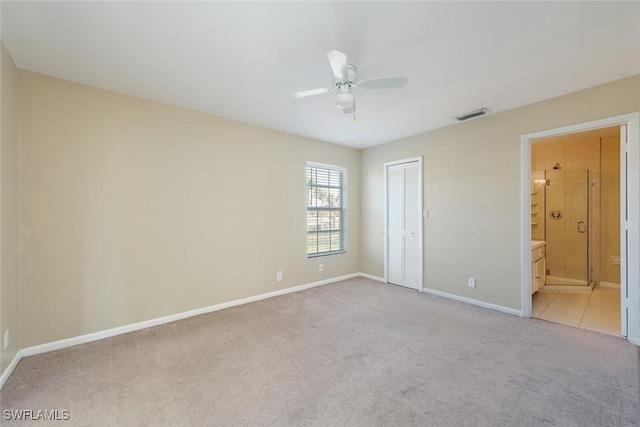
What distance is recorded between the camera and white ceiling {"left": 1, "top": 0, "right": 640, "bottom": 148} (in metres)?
1.71

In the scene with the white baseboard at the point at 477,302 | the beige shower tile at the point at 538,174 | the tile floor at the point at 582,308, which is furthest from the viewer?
the beige shower tile at the point at 538,174

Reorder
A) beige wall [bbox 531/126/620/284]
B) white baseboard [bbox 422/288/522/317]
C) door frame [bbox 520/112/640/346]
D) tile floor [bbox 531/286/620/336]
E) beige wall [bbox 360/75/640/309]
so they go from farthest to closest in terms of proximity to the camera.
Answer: beige wall [bbox 531/126/620/284]
white baseboard [bbox 422/288/522/317]
tile floor [bbox 531/286/620/336]
beige wall [bbox 360/75/640/309]
door frame [bbox 520/112/640/346]

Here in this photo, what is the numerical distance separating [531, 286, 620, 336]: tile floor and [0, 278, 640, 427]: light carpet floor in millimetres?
260

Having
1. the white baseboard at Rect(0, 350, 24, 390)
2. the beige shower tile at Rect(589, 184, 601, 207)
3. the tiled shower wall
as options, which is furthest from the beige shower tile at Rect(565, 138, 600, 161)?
the white baseboard at Rect(0, 350, 24, 390)

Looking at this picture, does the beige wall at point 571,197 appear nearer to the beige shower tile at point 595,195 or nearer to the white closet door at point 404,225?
Answer: the beige shower tile at point 595,195

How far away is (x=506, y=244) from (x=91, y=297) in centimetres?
481

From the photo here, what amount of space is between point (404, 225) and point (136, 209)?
392 centimetres

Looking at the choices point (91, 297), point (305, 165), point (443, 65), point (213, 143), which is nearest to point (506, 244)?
point (443, 65)

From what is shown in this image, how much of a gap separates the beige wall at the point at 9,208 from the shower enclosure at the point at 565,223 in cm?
718

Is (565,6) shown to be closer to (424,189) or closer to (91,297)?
(424,189)

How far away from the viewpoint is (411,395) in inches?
72.3

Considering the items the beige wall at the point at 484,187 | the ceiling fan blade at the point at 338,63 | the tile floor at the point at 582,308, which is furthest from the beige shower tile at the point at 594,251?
the ceiling fan blade at the point at 338,63

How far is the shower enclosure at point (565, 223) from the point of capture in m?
4.57

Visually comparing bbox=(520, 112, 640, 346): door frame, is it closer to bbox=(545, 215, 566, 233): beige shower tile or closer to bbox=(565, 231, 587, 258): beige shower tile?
bbox=(565, 231, 587, 258): beige shower tile
